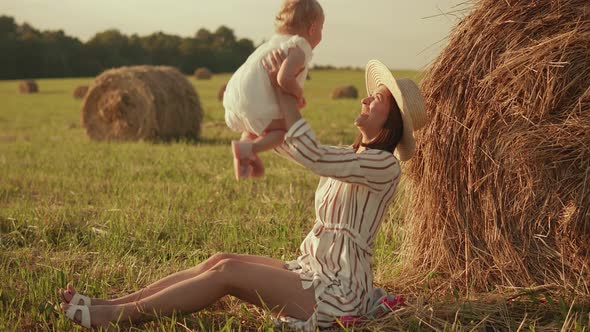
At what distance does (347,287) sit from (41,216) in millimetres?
3195

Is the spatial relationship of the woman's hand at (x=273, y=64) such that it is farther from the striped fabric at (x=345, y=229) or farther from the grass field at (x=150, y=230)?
the grass field at (x=150, y=230)

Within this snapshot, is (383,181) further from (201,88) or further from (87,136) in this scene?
(201,88)

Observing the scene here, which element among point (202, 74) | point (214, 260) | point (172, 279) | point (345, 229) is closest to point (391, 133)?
point (345, 229)

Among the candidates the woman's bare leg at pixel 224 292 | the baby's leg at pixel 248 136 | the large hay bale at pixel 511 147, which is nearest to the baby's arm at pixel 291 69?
the baby's leg at pixel 248 136

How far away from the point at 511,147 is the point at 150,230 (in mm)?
2721

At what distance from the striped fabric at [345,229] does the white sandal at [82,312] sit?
0.95 metres

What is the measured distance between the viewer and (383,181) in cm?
345

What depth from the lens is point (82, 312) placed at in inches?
134

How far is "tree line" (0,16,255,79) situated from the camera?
52.1 metres

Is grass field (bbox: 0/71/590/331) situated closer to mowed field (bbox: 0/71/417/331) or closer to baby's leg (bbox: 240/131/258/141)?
mowed field (bbox: 0/71/417/331)

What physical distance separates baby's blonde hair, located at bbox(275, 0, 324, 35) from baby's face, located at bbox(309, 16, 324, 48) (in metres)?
0.02

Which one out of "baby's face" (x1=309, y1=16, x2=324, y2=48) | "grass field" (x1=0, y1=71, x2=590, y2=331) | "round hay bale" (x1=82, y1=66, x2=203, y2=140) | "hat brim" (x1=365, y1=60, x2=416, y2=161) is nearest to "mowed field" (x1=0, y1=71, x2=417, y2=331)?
"grass field" (x1=0, y1=71, x2=590, y2=331)

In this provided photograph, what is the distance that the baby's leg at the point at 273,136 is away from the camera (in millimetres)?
3172

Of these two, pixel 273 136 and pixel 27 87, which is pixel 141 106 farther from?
pixel 27 87
